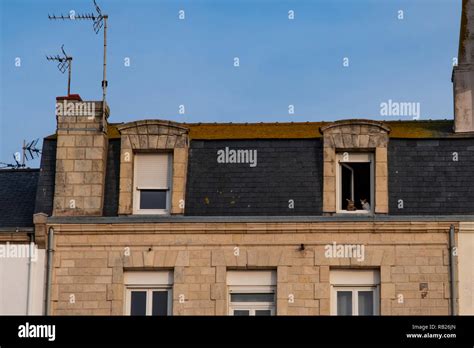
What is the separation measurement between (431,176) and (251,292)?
183 inches

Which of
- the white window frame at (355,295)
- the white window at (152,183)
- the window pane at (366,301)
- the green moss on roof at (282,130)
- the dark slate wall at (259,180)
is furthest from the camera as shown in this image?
the green moss on roof at (282,130)

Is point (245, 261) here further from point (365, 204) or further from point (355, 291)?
point (365, 204)

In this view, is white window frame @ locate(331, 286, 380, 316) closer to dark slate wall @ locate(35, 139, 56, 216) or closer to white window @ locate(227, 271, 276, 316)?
white window @ locate(227, 271, 276, 316)

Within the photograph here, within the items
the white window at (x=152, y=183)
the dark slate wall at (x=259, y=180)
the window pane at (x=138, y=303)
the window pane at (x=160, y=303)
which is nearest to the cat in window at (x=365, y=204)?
the dark slate wall at (x=259, y=180)

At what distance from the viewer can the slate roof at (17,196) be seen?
32.3m

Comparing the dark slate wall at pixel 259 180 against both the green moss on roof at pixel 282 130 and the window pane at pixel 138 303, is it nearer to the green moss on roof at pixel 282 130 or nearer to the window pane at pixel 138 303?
the green moss on roof at pixel 282 130

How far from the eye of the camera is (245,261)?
102 ft

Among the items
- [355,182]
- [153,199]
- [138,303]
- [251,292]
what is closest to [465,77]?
[355,182]

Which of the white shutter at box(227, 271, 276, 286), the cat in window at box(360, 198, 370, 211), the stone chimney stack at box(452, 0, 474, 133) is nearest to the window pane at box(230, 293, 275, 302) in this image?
the white shutter at box(227, 271, 276, 286)

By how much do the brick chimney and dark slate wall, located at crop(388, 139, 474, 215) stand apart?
6.37 m

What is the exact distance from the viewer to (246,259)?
102ft

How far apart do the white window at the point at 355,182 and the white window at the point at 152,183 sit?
375cm

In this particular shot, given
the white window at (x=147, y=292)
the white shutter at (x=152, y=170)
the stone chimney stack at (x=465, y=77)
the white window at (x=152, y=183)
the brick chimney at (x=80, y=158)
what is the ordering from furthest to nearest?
the stone chimney stack at (x=465, y=77) → the white shutter at (x=152, y=170) → the white window at (x=152, y=183) → the brick chimney at (x=80, y=158) → the white window at (x=147, y=292)

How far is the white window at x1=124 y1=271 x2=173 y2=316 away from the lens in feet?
103
